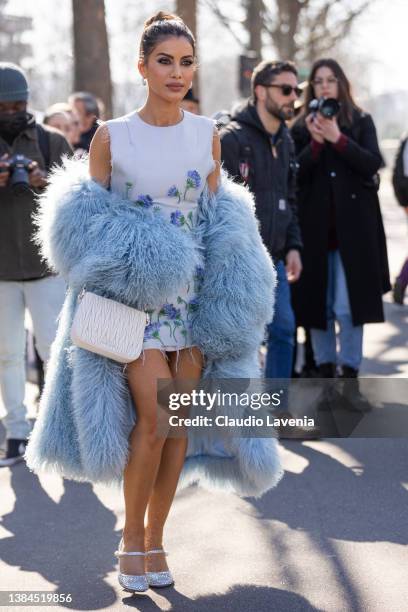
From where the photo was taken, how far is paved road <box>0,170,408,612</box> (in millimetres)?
4312

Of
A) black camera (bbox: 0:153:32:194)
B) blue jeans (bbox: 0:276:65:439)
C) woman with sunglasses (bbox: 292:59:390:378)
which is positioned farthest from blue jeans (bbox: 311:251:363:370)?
black camera (bbox: 0:153:32:194)

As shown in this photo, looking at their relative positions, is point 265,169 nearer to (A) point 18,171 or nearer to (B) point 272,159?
(B) point 272,159

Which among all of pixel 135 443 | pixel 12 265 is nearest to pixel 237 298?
pixel 135 443

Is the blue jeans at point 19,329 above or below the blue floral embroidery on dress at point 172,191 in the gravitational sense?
below

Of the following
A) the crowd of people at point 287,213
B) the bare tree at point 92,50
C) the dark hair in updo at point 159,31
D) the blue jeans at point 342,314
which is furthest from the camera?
the bare tree at point 92,50

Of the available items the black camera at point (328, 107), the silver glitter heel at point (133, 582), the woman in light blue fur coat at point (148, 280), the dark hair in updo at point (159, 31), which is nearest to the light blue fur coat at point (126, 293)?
the woman in light blue fur coat at point (148, 280)

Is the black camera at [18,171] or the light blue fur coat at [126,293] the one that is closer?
the light blue fur coat at [126,293]

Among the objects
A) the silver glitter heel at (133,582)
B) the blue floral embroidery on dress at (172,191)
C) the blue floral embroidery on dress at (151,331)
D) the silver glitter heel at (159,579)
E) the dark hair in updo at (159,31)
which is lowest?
the silver glitter heel at (159,579)

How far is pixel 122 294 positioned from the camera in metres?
4.21

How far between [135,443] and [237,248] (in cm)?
83

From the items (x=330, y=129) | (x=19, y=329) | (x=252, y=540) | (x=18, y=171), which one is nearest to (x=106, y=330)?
(x=252, y=540)

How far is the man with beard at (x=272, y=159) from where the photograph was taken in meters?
6.65

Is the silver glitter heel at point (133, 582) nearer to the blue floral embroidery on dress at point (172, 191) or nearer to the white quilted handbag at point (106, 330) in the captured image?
the white quilted handbag at point (106, 330)

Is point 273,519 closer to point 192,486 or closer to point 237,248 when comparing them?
point 192,486
